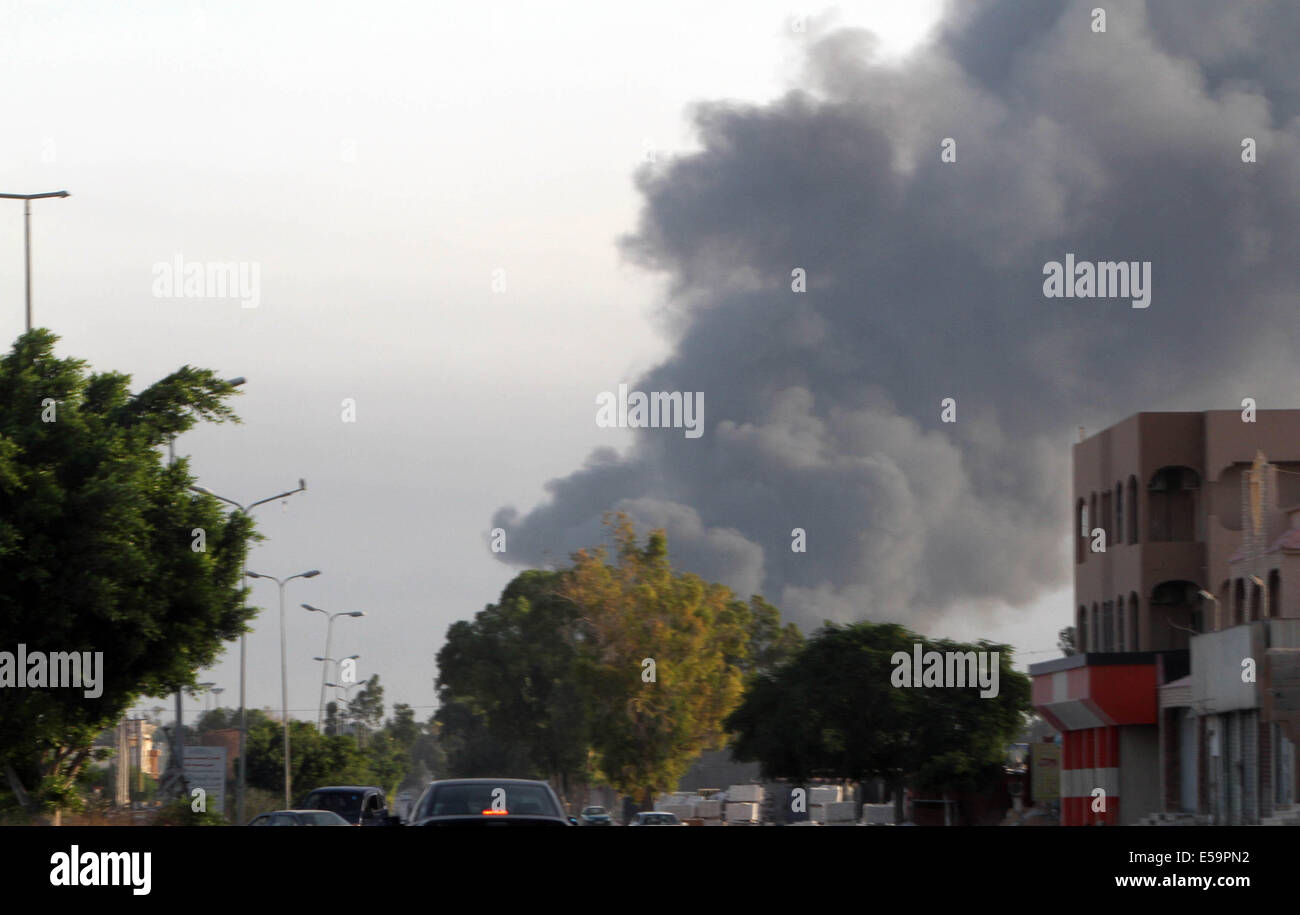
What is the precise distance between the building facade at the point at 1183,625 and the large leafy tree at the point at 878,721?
2.31 m

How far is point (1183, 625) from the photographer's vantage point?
65.6m

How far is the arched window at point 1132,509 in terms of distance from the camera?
67.4 meters

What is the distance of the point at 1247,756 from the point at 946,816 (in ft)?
68.9

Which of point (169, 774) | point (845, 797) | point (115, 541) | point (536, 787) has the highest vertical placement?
point (115, 541)

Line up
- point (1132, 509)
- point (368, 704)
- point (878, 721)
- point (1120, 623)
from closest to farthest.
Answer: point (878, 721) → point (1132, 509) → point (1120, 623) → point (368, 704)

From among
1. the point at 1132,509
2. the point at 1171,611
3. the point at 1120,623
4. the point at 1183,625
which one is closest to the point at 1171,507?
the point at 1132,509

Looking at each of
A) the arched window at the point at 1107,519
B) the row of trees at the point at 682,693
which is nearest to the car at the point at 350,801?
the row of trees at the point at 682,693

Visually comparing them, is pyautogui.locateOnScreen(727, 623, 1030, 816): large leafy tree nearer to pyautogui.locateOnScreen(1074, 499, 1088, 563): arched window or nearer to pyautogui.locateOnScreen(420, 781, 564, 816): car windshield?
pyautogui.locateOnScreen(1074, 499, 1088, 563): arched window

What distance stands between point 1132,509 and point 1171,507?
1567 millimetres

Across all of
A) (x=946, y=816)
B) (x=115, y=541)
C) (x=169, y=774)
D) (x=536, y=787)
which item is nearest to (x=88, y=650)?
(x=115, y=541)

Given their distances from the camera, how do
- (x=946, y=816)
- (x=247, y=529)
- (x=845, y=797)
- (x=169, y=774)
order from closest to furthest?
1. (x=247, y=529)
2. (x=169, y=774)
3. (x=946, y=816)
4. (x=845, y=797)

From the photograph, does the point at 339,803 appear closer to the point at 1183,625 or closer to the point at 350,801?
the point at 350,801

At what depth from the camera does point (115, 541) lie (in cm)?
2822
